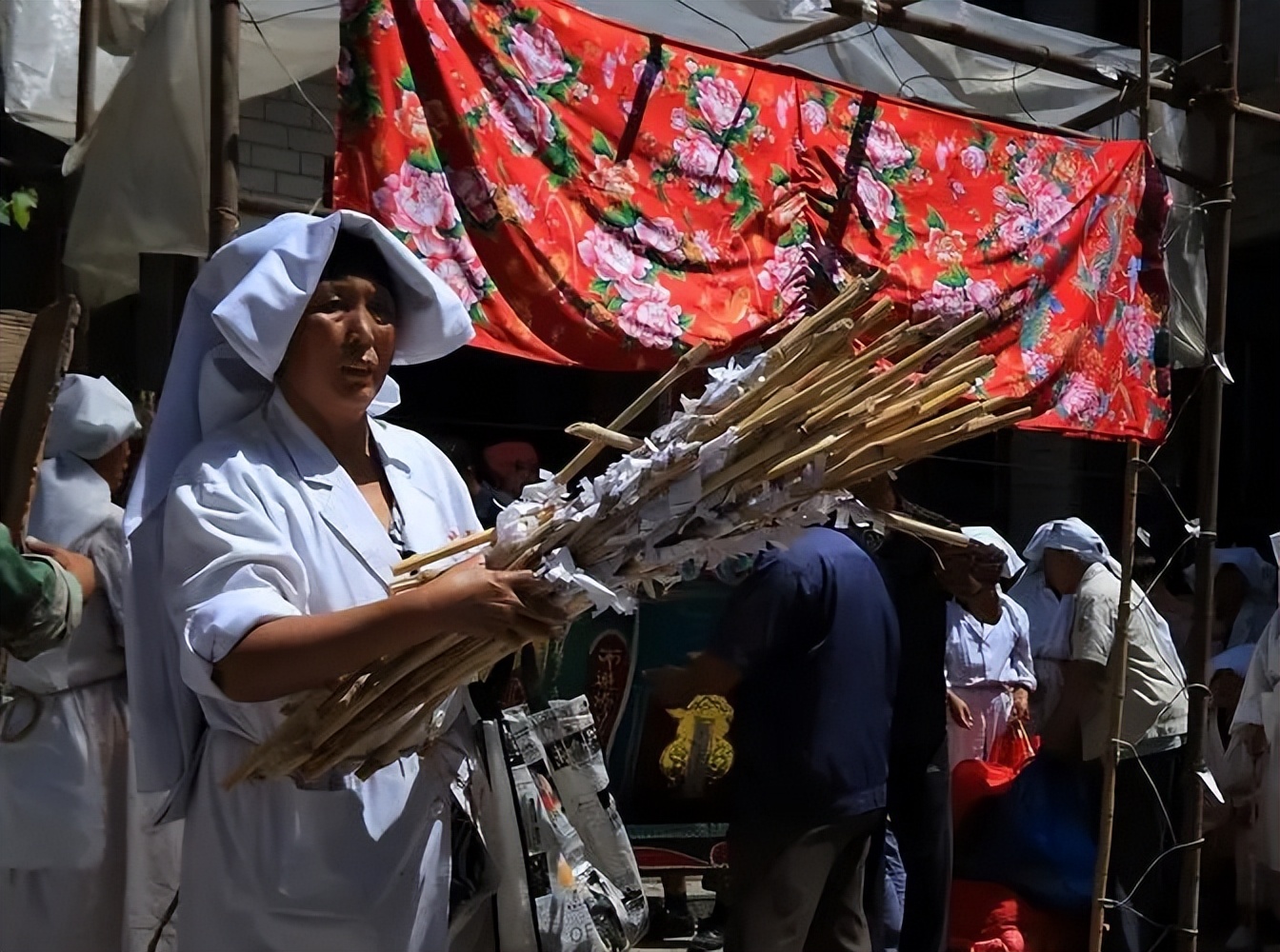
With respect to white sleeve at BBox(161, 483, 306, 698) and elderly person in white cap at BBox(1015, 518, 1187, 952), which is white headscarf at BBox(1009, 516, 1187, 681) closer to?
elderly person in white cap at BBox(1015, 518, 1187, 952)

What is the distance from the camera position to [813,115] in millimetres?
4074

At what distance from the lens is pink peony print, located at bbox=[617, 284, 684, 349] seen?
12.0 ft

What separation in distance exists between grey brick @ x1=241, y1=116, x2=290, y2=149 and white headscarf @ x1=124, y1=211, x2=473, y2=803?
4103mm

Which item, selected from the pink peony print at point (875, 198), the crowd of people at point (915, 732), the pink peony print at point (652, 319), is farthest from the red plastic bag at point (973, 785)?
the pink peony print at point (652, 319)

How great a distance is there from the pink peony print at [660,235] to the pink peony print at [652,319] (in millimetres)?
101

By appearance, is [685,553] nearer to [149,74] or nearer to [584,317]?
[584,317]

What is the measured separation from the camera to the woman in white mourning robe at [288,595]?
→ 6.18 feet

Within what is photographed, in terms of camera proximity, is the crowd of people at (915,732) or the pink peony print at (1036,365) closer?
the crowd of people at (915,732)

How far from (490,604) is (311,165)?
481cm

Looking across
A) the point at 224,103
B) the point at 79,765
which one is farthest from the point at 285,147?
the point at 79,765

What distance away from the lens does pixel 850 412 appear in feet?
6.25

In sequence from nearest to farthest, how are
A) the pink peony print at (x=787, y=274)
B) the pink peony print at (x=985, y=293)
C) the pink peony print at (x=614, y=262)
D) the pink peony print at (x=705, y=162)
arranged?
the pink peony print at (x=614, y=262) < the pink peony print at (x=705, y=162) < the pink peony print at (x=787, y=274) < the pink peony print at (x=985, y=293)

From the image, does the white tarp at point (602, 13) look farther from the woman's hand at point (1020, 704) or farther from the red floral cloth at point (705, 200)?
the woman's hand at point (1020, 704)

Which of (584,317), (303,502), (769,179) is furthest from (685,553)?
(769,179)
